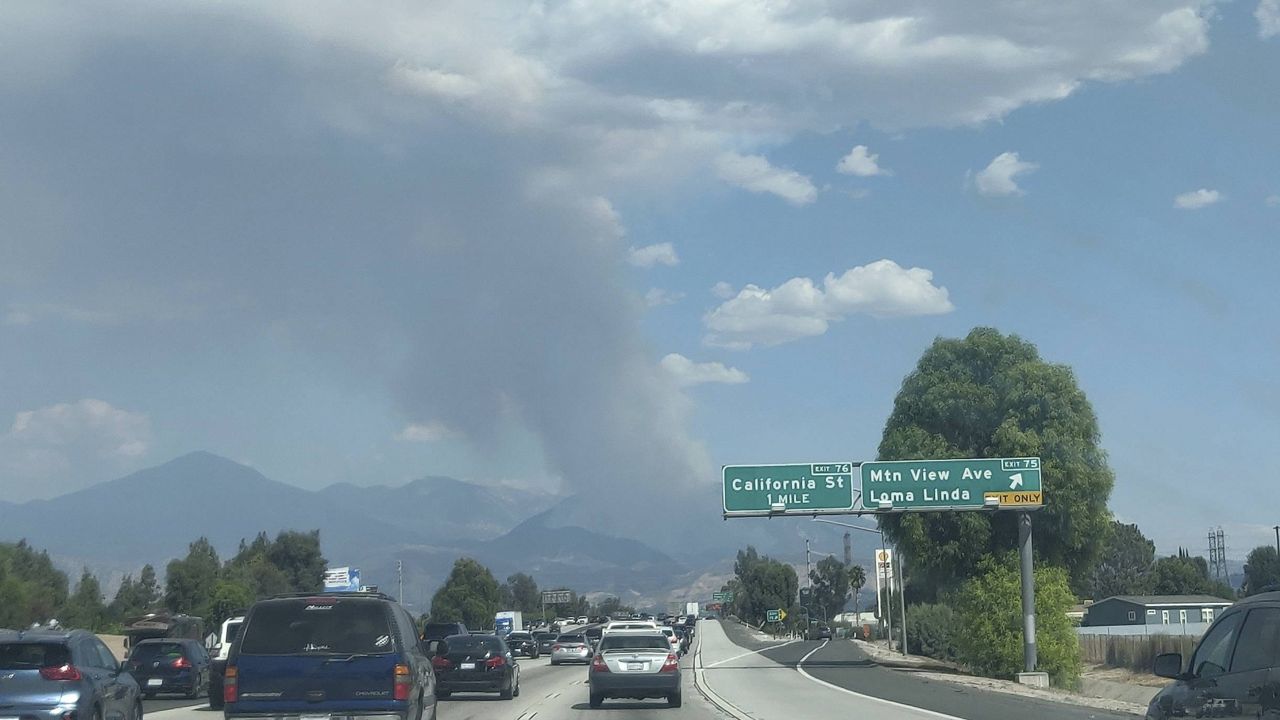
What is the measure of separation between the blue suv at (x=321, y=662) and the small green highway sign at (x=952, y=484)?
31085 mm

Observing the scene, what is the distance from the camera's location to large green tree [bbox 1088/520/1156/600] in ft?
518

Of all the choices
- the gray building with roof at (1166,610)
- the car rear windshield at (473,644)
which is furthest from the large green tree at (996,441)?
the gray building with roof at (1166,610)

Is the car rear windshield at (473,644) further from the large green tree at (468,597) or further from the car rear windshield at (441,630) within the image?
the large green tree at (468,597)

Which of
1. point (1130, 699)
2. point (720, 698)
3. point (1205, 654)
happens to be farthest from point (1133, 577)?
point (1205, 654)

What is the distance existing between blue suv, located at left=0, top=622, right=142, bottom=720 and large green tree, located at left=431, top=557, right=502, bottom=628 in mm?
122315

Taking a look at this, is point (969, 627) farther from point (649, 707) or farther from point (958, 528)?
point (649, 707)

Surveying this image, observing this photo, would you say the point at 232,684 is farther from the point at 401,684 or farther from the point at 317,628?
the point at 401,684

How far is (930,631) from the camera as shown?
78.3 m

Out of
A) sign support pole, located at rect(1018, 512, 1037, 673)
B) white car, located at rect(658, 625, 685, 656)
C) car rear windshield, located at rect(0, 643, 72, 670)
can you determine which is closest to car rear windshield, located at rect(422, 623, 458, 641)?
white car, located at rect(658, 625, 685, 656)

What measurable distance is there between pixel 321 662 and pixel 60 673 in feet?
12.8

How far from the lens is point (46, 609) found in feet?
271

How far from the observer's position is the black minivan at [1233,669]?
10.7 meters

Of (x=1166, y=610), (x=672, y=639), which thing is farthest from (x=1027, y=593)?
(x=1166, y=610)

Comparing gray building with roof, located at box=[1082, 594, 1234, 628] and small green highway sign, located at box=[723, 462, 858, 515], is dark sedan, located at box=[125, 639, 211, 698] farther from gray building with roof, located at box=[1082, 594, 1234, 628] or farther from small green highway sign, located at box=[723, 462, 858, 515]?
gray building with roof, located at box=[1082, 594, 1234, 628]
